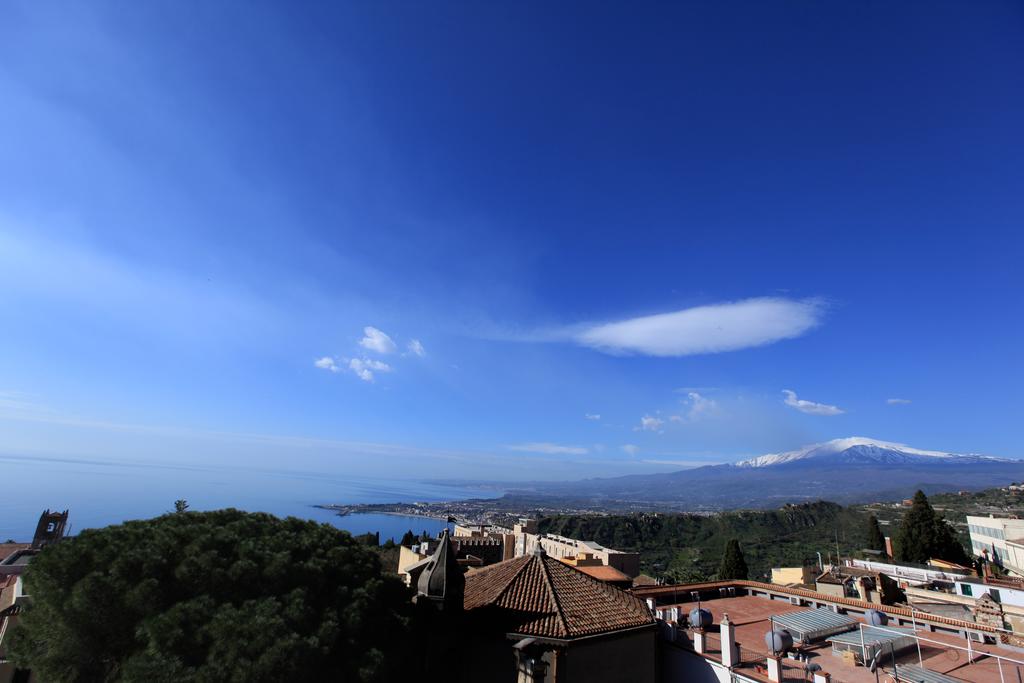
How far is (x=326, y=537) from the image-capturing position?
555 inches

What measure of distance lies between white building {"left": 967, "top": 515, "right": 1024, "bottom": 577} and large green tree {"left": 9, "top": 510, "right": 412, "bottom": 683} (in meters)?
54.6

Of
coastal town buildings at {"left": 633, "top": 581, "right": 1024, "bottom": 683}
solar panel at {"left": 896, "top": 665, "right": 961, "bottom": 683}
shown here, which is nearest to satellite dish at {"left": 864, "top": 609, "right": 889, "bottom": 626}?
coastal town buildings at {"left": 633, "top": 581, "right": 1024, "bottom": 683}

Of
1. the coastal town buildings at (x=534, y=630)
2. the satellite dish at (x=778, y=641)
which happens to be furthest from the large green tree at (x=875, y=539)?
the coastal town buildings at (x=534, y=630)

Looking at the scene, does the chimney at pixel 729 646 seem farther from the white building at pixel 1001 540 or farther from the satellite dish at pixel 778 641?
the white building at pixel 1001 540

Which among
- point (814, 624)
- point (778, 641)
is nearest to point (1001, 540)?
point (814, 624)

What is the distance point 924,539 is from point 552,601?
4507cm

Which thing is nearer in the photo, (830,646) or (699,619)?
(830,646)

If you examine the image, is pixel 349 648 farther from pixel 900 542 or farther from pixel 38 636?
pixel 900 542

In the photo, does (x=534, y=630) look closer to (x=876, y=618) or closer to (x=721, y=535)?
(x=876, y=618)

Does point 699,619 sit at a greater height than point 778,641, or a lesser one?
lesser

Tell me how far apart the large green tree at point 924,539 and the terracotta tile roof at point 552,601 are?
41082 mm

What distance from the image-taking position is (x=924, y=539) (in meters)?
43.3

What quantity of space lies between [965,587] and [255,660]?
105 feet

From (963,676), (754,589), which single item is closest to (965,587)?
(754,589)
